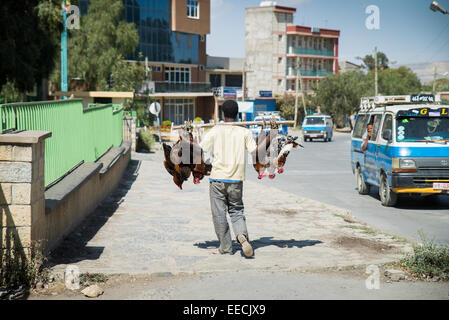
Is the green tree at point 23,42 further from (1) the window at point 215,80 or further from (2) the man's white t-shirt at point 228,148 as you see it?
(1) the window at point 215,80

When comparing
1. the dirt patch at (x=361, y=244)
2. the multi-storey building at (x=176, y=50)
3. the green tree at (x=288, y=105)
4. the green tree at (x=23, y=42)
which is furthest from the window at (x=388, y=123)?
the green tree at (x=288, y=105)

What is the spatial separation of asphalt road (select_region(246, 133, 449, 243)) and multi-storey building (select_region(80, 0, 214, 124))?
46659 millimetres

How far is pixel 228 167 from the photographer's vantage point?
7.53m

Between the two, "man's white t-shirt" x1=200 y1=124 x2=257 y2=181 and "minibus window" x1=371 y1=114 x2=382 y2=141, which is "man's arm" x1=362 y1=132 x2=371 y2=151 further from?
"man's white t-shirt" x1=200 y1=124 x2=257 y2=181

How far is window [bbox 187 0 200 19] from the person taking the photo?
241ft

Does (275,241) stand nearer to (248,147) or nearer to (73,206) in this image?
(248,147)

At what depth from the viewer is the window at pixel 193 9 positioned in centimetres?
7338

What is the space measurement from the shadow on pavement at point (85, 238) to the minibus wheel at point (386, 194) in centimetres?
571

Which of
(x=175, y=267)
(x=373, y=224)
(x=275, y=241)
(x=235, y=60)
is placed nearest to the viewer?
(x=175, y=267)

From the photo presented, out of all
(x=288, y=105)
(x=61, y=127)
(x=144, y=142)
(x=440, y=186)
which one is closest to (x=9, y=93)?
(x=144, y=142)

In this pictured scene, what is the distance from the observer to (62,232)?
8.27 meters

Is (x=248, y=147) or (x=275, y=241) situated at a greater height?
(x=248, y=147)

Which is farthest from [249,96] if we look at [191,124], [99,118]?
[191,124]

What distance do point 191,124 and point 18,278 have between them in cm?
300
